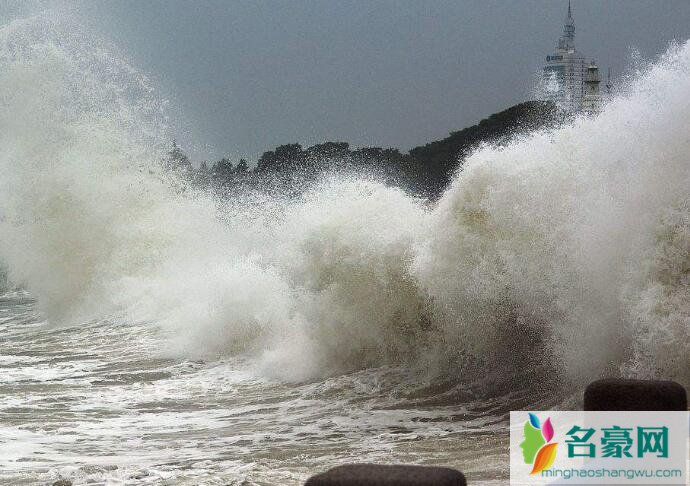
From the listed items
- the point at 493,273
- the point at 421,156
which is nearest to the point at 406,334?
the point at 493,273

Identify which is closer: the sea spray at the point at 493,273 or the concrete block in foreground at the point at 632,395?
the concrete block in foreground at the point at 632,395

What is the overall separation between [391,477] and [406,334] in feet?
29.2

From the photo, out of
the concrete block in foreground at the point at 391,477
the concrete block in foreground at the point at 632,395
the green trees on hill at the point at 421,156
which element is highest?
the green trees on hill at the point at 421,156

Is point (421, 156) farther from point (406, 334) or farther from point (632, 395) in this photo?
point (632, 395)

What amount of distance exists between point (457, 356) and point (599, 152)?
277 cm

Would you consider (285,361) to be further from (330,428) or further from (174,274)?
(174,274)

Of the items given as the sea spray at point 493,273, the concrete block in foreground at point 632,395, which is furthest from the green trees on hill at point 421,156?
the concrete block in foreground at point 632,395

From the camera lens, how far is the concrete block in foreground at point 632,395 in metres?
3.41

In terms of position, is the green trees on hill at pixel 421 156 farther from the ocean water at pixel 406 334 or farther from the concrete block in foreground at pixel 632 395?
the concrete block in foreground at pixel 632 395

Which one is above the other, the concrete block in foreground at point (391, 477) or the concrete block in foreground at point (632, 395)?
the concrete block in foreground at point (632, 395)

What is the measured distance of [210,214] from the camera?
28.3 metres

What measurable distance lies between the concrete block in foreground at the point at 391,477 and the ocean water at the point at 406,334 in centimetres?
355

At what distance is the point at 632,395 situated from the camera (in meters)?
3.42

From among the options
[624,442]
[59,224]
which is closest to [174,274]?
[59,224]
